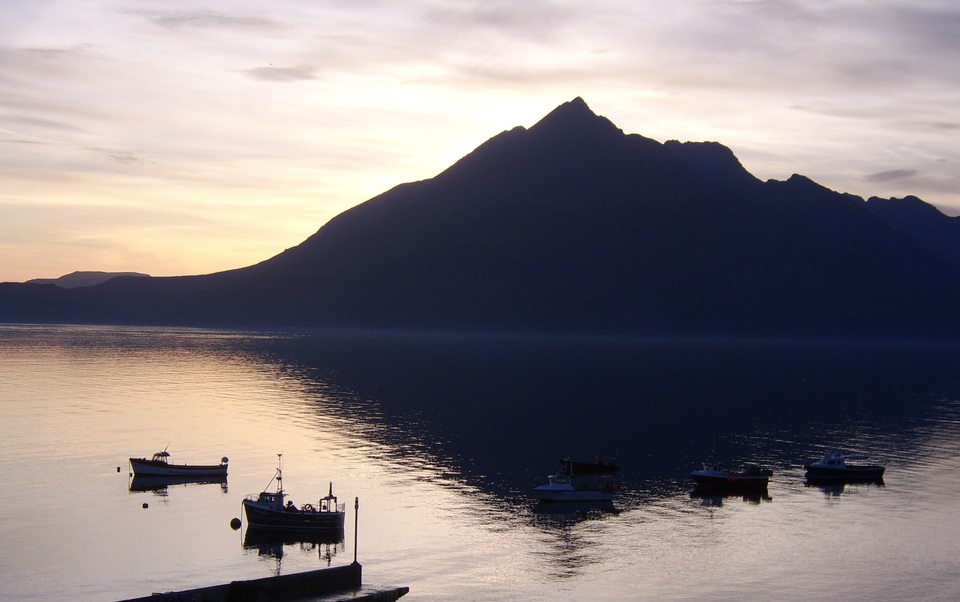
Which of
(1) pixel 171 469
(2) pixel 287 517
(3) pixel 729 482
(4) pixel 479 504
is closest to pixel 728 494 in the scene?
(3) pixel 729 482

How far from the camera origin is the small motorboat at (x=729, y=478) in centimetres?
9431

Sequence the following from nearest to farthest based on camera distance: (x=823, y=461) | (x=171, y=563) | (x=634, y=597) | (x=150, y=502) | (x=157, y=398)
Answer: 1. (x=634, y=597)
2. (x=171, y=563)
3. (x=150, y=502)
4. (x=823, y=461)
5. (x=157, y=398)

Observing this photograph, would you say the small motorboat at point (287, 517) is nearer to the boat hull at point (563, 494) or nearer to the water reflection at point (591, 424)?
the boat hull at point (563, 494)

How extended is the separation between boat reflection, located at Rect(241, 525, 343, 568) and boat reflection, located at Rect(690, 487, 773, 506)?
36.0 m

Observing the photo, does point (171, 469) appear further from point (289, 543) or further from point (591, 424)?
point (591, 424)

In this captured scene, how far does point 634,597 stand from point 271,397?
390ft

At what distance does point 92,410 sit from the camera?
477 ft

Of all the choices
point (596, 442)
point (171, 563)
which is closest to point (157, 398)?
point (596, 442)

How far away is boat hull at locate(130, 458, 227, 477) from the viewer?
307 ft

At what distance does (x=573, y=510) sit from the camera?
279 ft

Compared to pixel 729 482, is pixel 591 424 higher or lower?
higher

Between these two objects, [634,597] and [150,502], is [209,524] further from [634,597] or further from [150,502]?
[634,597]

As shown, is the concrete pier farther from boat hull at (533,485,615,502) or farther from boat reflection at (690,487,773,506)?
boat reflection at (690,487,773,506)

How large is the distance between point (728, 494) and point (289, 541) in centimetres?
4250
